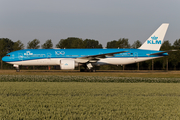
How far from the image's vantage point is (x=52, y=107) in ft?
23.2

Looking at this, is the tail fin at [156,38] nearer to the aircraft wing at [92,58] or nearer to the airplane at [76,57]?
the airplane at [76,57]

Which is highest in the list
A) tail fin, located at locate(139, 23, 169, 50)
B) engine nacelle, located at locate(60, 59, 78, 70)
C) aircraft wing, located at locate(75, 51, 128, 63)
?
tail fin, located at locate(139, 23, 169, 50)

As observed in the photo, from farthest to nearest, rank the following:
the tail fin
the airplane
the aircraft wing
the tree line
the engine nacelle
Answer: the tree line, the tail fin, the airplane, the aircraft wing, the engine nacelle

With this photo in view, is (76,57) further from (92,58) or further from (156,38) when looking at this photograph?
(156,38)

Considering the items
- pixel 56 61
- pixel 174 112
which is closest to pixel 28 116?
pixel 174 112

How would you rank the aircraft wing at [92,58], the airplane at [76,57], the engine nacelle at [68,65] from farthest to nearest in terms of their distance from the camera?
the airplane at [76,57]
the aircraft wing at [92,58]
the engine nacelle at [68,65]

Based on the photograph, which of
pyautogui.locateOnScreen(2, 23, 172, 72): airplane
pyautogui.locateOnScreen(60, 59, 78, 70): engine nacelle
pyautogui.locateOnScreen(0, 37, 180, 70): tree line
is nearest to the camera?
pyautogui.locateOnScreen(60, 59, 78, 70): engine nacelle

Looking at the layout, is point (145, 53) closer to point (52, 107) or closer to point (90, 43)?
point (52, 107)

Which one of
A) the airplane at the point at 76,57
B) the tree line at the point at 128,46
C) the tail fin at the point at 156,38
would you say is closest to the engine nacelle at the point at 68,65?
the airplane at the point at 76,57

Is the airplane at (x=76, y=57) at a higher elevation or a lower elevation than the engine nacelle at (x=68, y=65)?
higher

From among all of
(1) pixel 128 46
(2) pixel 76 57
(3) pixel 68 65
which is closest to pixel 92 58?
(2) pixel 76 57

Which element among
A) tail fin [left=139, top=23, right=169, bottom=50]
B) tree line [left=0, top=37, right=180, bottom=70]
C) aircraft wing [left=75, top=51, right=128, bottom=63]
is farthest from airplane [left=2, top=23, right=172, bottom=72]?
tree line [left=0, top=37, right=180, bottom=70]

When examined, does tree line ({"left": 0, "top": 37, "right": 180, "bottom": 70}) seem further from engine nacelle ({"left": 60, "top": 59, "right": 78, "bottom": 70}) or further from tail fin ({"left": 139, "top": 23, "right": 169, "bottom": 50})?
engine nacelle ({"left": 60, "top": 59, "right": 78, "bottom": 70})

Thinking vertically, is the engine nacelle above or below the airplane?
below
